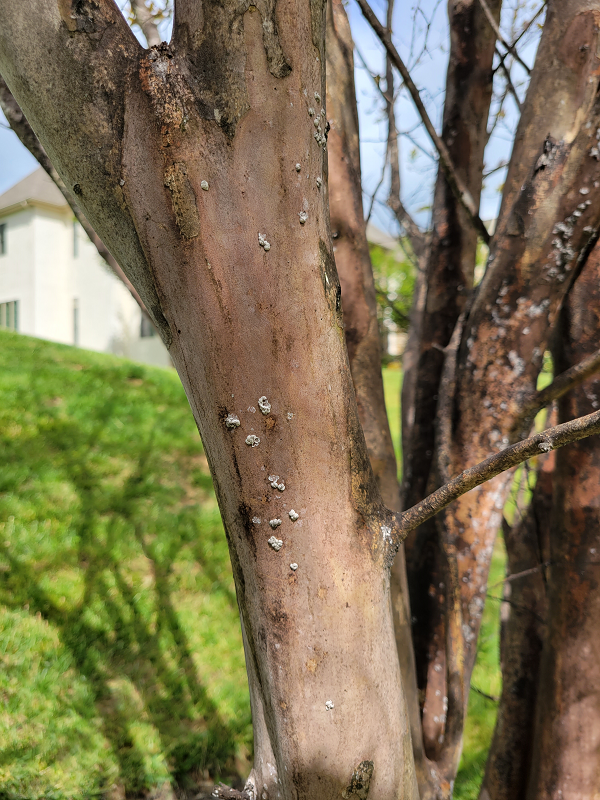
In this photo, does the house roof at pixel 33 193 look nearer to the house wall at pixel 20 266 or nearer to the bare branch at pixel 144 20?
the house wall at pixel 20 266

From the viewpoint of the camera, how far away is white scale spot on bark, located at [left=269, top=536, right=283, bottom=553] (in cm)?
99

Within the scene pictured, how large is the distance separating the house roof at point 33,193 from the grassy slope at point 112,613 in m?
14.3

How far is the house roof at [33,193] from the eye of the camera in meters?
17.9

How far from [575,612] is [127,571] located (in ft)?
9.76

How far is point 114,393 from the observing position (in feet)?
20.0

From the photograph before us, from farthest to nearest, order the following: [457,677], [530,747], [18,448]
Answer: [18,448] < [530,747] < [457,677]

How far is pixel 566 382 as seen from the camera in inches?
58.5

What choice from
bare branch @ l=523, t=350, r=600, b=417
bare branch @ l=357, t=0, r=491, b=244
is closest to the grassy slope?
bare branch @ l=523, t=350, r=600, b=417

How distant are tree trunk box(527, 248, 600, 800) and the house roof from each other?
17966 mm

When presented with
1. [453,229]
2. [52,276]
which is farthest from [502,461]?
[52,276]

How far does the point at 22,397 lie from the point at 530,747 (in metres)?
4.93

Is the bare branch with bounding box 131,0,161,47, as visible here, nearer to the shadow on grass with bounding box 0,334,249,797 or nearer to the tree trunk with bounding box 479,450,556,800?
the tree trunk with bounding box 479,450,556,800

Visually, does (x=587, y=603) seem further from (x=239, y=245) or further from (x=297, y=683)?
(x=239, y=245)

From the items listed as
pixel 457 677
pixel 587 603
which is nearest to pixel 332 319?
pixel 457 677
